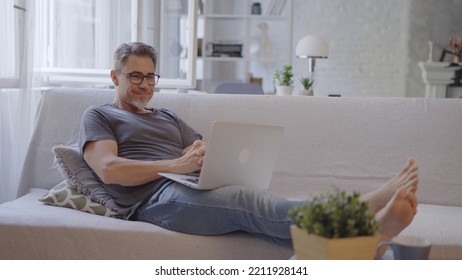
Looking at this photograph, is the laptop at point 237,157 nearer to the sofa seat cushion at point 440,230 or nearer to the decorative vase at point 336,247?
the sofa seat cushion at point 440,230

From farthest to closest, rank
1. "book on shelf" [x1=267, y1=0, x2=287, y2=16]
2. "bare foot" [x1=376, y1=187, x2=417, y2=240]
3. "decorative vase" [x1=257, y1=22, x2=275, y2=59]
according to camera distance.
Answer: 1. "decorative vase" [x1=257, y1=22, x2=275, y2=59]
2. "book on shelf" [x1=267, y1=0, x2=287, y2=16]
3. "bare foot" [x1=376, y1=187, x2=417, y2=240]

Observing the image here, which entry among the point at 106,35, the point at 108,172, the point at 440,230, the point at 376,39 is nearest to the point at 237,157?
the point at 108,172

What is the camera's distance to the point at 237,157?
76.5 inches

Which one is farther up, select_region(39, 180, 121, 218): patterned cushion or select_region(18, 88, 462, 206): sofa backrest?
select_region(18, 88, 462, 206): sofa backrest

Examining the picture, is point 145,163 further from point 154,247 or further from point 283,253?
point 283,253

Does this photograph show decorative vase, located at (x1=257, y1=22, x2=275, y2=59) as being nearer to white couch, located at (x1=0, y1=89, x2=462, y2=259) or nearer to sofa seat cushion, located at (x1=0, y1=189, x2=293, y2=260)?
white couch, located at (x1=0, y1=89, x2=462, y2=259)

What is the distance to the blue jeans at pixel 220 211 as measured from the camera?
1.83m

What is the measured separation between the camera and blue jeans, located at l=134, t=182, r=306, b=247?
183 cm

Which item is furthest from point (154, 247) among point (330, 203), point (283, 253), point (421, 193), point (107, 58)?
point (107, 58)

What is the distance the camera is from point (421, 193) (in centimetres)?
250

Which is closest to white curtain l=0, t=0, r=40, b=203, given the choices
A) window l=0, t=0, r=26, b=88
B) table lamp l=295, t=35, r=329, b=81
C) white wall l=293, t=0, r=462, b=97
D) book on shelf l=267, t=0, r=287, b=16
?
window l=0, t=0, r=26, b=88

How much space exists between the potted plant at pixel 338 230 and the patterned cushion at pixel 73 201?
3.59ft

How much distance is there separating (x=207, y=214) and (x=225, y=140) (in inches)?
10.1

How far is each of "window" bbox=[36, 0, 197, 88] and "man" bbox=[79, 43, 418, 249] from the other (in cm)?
192
